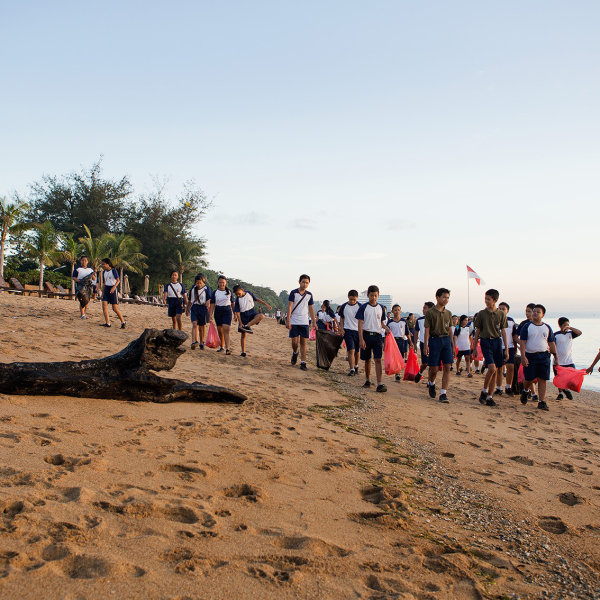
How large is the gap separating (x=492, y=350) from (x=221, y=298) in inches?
216

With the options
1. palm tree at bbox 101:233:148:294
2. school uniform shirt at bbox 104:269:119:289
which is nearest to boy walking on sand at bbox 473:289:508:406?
school uniform shirt at bbox 104:269:119:289

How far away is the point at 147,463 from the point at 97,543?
1056 millimetres

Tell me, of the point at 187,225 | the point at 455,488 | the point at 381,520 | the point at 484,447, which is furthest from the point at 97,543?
the point at 187,225

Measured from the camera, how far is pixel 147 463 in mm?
3143

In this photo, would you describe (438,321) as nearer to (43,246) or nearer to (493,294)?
(493,294)

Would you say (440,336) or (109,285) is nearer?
(440,336)

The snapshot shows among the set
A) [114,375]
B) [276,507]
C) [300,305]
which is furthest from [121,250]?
[276,507]

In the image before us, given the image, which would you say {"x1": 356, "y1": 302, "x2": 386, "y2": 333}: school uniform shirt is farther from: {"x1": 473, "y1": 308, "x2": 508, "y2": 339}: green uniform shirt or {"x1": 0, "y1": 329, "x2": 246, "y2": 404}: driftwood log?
{"x1": 0, "y1": 329, "x2": 246, "y2": 404}: driftwood log

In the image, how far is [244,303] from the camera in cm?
1059

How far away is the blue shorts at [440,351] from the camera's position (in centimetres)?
790

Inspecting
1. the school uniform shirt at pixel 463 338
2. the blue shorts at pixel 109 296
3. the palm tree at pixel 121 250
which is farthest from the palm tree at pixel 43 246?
the school uniform shirt at pixel 463 338

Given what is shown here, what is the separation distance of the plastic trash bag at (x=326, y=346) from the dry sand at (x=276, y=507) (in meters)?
4.19

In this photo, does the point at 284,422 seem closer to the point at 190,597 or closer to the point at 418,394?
the point at 190,597

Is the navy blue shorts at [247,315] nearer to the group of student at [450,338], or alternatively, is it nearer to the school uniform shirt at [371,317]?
the group of student at [450,338]
